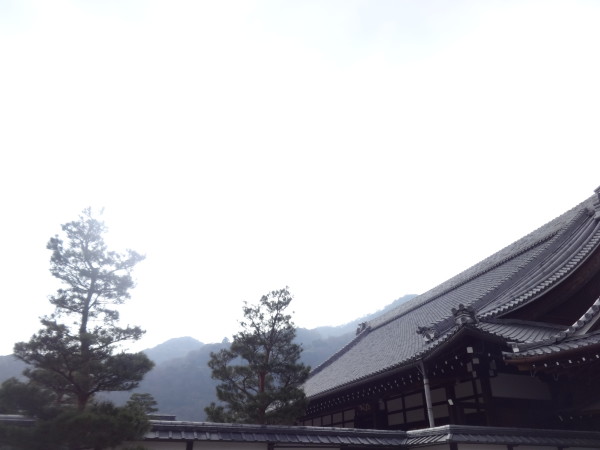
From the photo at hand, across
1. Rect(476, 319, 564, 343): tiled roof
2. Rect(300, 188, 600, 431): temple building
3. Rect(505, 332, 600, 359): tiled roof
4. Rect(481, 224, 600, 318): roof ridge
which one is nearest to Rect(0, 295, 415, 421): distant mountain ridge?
Rect(300, 188, 600, 431): temple building

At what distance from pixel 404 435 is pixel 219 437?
4.56 metres

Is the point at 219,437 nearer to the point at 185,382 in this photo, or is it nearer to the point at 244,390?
the point at 244,390

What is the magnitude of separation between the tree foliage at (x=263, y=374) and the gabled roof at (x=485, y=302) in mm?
2613

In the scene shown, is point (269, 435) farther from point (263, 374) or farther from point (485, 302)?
point (485, 302)

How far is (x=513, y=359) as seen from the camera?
30.9 feet

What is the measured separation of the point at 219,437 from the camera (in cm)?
963

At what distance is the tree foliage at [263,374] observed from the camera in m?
13.8

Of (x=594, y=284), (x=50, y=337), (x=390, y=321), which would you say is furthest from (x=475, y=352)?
(x=390, y=321)

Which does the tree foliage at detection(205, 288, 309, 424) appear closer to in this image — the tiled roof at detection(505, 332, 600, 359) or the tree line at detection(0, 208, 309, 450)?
the tree line at detection(0, 208, 309, 450)

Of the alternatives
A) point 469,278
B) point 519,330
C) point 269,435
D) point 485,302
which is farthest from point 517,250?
point 269,435

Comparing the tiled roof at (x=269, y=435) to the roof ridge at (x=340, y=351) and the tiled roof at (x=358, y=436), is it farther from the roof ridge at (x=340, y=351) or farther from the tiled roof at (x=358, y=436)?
the roof ridge at (x=340, y=351)

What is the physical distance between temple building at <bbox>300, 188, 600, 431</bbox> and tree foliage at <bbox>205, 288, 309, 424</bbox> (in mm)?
2633

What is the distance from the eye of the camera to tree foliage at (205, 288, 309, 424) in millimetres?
13805

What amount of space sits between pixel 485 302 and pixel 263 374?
7396 millimetres
